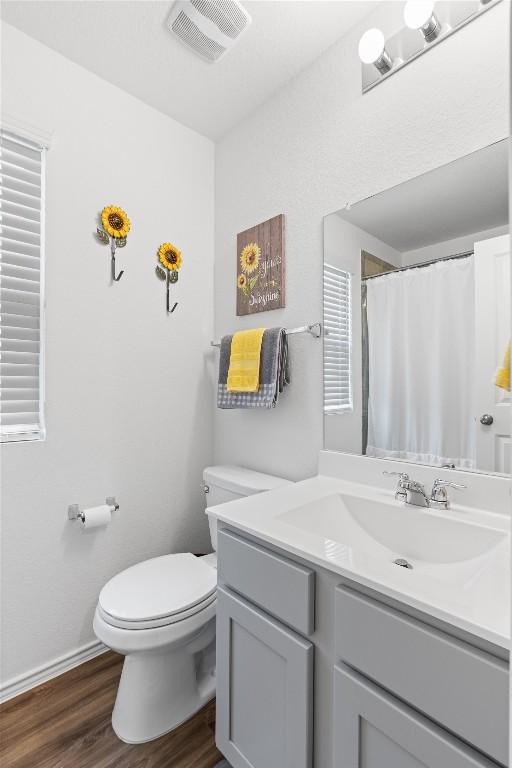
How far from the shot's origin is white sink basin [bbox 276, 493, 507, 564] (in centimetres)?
97

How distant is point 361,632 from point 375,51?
1663 mm

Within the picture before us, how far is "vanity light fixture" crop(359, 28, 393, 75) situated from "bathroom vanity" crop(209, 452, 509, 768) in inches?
52.7

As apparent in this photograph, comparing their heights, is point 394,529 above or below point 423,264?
below

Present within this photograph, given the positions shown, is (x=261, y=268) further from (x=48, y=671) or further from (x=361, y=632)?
(x=48, y=671)

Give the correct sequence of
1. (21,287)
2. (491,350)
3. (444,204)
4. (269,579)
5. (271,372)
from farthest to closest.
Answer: (271,372)
(21,287)
(444,204)
(491,350)
(269,579)

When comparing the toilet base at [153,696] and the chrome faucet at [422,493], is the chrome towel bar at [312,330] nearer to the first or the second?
the chrome faucet at [422,493]

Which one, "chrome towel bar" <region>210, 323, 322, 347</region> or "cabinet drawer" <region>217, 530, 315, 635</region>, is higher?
"chrome towel bar" <region>210, 323, 322, 347</region>

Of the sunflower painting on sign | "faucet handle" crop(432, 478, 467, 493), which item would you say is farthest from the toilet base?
the sunflower painting on sign

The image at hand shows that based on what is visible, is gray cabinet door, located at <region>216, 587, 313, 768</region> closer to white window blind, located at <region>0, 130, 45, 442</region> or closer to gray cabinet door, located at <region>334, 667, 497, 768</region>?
gray cabinet door, located at <region>334, 667, 497, 768</region>

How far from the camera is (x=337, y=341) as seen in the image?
1462 mm

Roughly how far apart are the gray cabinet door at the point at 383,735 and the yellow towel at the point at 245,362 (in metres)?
1.05

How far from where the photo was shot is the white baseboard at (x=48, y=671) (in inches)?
54.9

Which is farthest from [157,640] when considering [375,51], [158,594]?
[375,51]

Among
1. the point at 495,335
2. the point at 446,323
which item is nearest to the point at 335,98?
the point at 446,323
